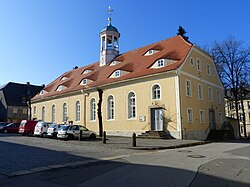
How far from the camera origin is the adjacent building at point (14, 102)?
197 feet

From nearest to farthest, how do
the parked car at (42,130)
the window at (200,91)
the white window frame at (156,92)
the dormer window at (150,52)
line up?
the white window frame at (156,92), the parked car at (42,130), the window at (200,91), the dormer window at (150,52)

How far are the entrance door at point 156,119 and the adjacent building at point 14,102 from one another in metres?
41.6

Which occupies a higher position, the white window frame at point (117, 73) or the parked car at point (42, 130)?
the white window frame at point (117, 73)

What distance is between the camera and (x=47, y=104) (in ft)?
135

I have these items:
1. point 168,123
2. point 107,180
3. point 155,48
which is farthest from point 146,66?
point 107,180

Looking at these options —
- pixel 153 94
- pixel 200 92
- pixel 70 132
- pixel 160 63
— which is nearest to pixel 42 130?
pixel 70 132

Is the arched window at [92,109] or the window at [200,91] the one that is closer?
the window at [200,91]

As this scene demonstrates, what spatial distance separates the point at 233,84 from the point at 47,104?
28977mm

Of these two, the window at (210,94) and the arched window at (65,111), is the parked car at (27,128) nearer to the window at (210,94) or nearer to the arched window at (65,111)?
the arched window at (65,111)

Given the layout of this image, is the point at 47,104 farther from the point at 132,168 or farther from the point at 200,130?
the point at 132,168

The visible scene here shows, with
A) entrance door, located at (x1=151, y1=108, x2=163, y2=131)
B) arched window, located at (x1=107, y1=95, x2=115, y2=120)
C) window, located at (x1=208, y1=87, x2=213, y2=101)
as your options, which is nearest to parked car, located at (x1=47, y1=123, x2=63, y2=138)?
arched window, located at (x1=107, y1=95, x2=115, y2=120)

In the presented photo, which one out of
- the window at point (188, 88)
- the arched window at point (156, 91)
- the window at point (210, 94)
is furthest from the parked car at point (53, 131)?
the window at point (210, 94)

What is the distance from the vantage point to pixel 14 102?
61.5 meters

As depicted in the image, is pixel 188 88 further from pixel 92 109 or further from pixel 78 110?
pixel 78 110
